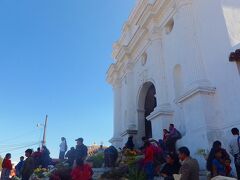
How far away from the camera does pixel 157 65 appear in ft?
47.5

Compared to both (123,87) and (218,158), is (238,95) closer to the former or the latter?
(218,158)

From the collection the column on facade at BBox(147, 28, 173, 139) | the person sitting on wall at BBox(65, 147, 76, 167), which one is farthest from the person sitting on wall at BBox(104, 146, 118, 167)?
the column on facade at BBox(147, 28, 173, 139)

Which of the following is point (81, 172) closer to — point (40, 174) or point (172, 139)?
point (172, 139)

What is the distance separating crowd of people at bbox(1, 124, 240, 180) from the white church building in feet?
4.28

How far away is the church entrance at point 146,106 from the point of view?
16844 mm

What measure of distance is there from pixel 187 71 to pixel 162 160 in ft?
13.2

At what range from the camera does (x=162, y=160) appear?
942cm

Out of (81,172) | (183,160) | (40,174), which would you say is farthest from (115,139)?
(183,160)

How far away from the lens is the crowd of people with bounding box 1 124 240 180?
5594 millimetres

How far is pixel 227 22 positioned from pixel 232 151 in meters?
5.26

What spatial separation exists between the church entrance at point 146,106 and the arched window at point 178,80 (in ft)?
12.3

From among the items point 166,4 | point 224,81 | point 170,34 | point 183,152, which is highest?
point 166,4

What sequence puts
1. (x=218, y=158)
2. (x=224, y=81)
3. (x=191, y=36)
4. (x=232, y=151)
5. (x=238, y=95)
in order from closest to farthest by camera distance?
(x=218, y=158) < (x=232, y=151) < (x=238, y=95) < (x=224, y=81) < (x=191, y=36)

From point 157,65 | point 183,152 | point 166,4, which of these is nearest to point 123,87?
point 157,65
